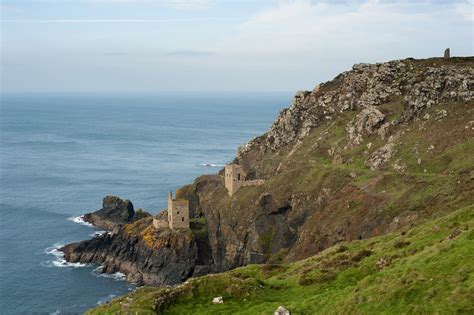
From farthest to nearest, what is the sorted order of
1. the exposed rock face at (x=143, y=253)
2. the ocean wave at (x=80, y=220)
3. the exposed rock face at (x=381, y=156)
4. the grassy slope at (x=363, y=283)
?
the ocean wave at (x=80, y=220), the exposed rock face at (x=143, y=253), the exposed rock face at (x=381, y=156), the grassy slope at (x=363, y=283)

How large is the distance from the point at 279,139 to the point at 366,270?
275 feet

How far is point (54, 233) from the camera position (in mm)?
128250

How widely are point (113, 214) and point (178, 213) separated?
34.0 metres

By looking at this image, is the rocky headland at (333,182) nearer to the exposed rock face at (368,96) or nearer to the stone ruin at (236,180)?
the exposed rock face at (368,96)

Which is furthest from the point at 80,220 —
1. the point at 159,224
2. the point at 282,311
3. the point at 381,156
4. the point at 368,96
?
the point at 282,311

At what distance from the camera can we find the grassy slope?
111 feet

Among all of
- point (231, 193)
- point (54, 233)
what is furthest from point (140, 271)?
point (54, 233)

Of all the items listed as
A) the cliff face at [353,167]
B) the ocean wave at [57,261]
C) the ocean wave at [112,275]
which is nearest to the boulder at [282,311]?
the cliff face at [353,167]

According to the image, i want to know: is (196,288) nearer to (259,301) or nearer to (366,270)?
(259,301)

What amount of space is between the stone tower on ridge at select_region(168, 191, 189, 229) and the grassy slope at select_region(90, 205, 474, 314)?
5174 centimetres

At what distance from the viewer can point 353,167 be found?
10094 centimetres

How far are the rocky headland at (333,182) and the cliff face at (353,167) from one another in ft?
0.73

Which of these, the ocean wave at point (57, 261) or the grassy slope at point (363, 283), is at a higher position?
the grassy slope at point (363, 283)

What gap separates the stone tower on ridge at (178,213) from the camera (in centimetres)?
10688
